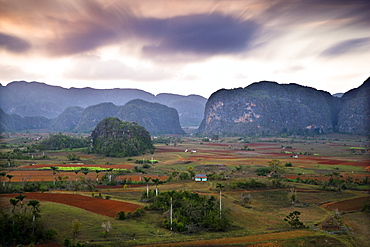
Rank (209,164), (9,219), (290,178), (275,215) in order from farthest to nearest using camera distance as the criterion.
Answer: (209,164) < (290,178) < (275,215) < (9,219)

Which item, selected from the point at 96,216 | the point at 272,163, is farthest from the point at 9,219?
the point at 272,163

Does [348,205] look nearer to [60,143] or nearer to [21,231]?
[21,231]

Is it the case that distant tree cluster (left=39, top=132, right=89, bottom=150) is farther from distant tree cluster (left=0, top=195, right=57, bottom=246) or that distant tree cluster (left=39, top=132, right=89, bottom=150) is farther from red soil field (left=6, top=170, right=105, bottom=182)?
distant tree cluster (left=0, top=195, right=57, bottom=246)

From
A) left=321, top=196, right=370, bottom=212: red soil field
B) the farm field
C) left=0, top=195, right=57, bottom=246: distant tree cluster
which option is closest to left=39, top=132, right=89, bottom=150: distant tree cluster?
the farm field

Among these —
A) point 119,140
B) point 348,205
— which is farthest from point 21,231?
point 119,140

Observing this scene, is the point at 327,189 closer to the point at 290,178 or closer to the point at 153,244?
the point at 290,178

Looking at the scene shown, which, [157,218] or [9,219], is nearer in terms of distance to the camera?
[9,219]
